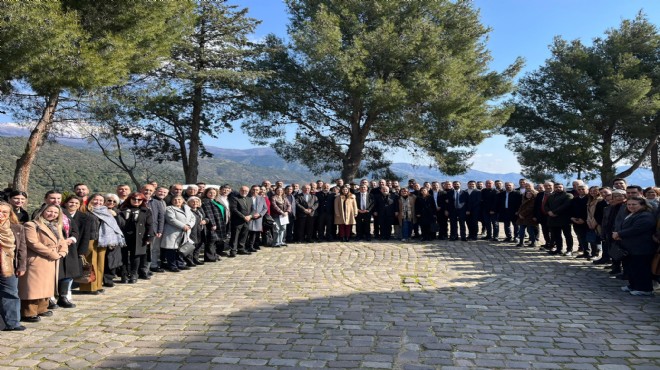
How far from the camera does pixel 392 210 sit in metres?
12.7

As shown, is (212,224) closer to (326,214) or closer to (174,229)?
(174,229)

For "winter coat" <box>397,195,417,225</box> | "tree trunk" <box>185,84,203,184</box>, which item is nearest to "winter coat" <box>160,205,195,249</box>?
"winter coat" <box>397,195,417,225</box>

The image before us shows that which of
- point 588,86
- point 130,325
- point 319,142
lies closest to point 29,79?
point 130,325

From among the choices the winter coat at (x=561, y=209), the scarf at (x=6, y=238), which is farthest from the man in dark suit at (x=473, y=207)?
the scarf at (x=6, y=238)

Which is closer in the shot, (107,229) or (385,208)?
(107,229)

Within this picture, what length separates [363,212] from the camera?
1285 cm

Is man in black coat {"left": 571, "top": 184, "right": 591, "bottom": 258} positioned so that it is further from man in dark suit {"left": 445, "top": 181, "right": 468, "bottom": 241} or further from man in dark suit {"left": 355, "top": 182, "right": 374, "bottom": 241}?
man in dark suit {"left": 355, "top": 182, "right": 374, "bottom": 241}

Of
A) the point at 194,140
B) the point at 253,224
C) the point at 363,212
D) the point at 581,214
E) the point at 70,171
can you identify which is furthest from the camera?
the point at 70,171

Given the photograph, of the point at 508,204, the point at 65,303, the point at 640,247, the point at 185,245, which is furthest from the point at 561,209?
the point at 65,303

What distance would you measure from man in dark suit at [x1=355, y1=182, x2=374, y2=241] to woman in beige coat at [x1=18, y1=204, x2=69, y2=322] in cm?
846

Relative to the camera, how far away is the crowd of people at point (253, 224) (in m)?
5.39

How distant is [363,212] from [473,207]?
304 cm

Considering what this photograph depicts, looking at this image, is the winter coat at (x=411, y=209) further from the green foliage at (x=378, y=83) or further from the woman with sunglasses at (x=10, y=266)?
the woman with sunglasses at (x=10, y=266)

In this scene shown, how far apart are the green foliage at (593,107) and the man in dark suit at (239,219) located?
18468 millimetres
